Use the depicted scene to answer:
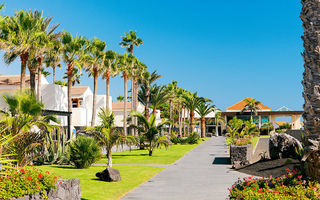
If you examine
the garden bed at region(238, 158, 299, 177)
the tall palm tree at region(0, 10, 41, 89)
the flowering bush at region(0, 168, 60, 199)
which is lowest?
the garden bed at region(238, 158, 299, 177)

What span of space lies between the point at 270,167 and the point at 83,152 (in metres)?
9.49

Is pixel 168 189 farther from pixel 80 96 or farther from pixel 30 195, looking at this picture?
pixel 80 96

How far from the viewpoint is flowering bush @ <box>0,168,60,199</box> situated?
7219 mm

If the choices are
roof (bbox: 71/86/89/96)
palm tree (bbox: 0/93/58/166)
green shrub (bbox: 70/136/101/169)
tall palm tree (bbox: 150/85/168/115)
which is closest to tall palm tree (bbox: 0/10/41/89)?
green shrub (bbox: 70/136/101/169)

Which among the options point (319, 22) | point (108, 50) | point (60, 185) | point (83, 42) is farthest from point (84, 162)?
point (108, 50)

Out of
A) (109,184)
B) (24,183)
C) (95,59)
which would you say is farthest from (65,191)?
(95,59)

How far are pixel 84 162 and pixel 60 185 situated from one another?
9082mm

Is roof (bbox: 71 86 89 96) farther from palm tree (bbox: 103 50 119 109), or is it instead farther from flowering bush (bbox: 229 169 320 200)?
flowering bush (bbox: 229 169 320 200)

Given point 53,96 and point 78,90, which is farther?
point 78,90

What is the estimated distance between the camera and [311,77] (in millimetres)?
7074

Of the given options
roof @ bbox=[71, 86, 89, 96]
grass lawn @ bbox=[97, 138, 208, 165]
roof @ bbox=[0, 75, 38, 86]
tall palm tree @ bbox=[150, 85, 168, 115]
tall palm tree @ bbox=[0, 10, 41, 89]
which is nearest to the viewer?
grass lawn @ bbox=[97, 138, 208, 165]

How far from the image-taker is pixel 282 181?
7.35 meters

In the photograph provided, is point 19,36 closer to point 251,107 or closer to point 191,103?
point 191,103

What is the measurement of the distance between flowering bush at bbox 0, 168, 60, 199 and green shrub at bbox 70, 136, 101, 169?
28.8ft
